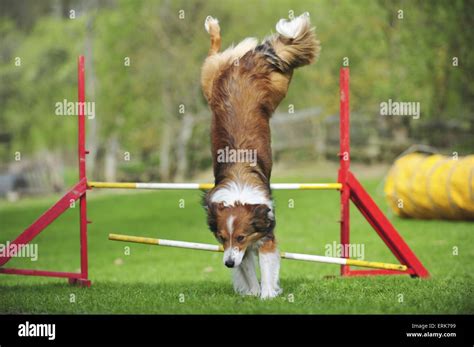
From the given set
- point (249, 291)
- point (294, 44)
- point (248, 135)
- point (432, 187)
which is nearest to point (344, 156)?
point (248, 135)

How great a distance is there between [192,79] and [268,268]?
2337cm

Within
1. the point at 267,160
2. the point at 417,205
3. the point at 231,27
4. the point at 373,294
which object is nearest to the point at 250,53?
the point at 267,160

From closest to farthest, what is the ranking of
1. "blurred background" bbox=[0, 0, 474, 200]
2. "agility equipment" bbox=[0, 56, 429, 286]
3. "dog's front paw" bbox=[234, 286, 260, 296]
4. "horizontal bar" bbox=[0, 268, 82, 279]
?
"dog's front paw" bbox=[234, 286, 260, 296], "horizontal bar" bbox=[0, 268, 82, 279], "agility equipment" bbox=[0, 56, 429, 286], "blurred background" bbox=[0, 0, 474, 200]

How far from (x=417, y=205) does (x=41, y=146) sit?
97.1ft

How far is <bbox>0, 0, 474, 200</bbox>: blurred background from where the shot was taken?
24.4 meters

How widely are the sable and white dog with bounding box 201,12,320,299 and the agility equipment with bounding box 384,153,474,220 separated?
21.2 feet

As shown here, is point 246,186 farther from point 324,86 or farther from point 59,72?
point 59,72

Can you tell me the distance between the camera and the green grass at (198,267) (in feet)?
21.9

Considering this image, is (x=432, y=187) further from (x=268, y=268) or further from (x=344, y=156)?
(x=268, y=268)

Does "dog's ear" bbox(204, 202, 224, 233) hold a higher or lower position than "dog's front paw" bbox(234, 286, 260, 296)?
higher

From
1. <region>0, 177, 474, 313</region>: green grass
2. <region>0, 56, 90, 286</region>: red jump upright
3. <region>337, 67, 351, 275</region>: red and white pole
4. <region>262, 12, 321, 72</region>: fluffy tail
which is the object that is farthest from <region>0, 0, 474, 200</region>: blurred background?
<region>0, 56, 90, 286</region>: red jump upright

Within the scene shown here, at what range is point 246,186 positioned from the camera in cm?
698

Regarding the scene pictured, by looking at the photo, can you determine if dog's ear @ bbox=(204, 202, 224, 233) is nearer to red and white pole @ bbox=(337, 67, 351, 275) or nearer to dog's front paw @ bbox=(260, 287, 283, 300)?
dog's front paw @ bbox=(260, 287, 283, 300)
